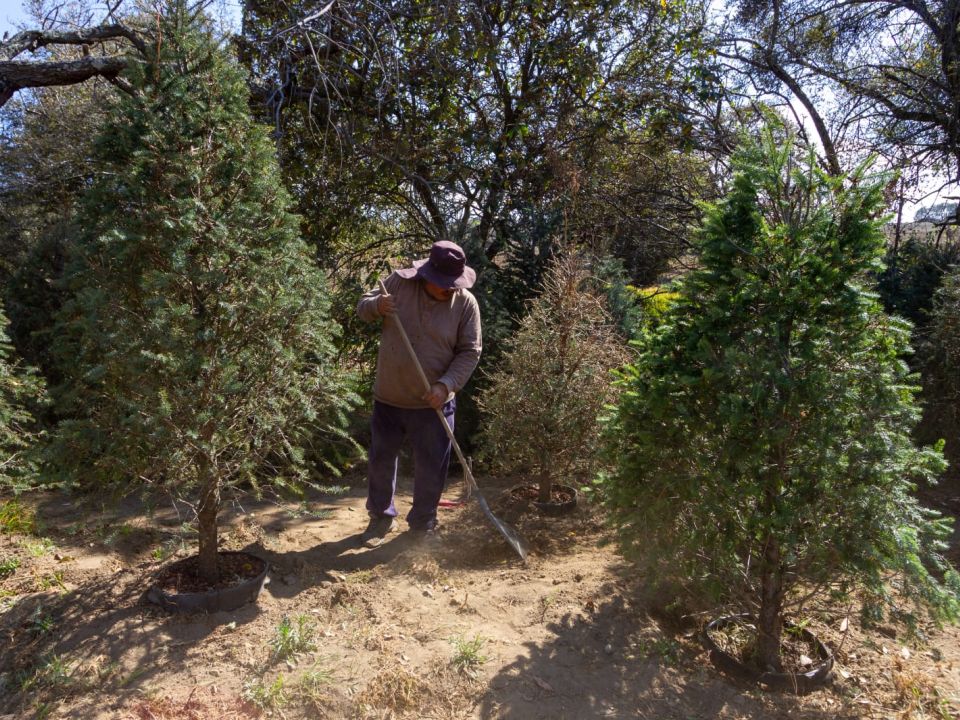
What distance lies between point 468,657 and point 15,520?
3.28 meters

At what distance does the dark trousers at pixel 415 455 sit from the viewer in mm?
4801

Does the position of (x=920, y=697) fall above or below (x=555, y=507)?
below

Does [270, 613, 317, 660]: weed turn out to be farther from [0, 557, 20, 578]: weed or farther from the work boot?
[0, 557, 20, 578]: weed

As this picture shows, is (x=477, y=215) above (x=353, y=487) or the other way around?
above

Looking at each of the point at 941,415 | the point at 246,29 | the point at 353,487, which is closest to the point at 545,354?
the point at 353,487

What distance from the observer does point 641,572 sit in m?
4.11

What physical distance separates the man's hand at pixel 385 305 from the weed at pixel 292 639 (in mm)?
1875

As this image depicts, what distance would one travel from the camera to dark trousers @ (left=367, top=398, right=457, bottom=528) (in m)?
4.80

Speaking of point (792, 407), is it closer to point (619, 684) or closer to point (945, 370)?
point (619, 684)

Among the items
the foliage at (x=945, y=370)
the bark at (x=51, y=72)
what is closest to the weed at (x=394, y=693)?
the bark at (x=51, y=72)

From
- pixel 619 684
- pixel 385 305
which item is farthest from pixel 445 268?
pixel 619 684

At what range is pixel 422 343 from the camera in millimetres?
4691

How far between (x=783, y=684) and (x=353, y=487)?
13.3ft

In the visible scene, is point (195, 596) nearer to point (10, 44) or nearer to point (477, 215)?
point (10, 44)
